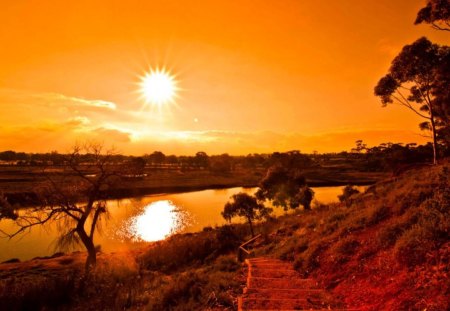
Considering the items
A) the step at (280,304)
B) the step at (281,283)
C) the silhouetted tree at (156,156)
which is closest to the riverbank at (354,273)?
the step at (281,283)

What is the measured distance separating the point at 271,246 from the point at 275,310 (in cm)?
1007

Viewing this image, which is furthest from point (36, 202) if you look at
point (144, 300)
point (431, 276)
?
point (431, 276)

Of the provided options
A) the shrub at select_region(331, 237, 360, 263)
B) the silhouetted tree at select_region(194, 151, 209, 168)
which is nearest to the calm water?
the shrub at select_region(331, 237, 360, 263)

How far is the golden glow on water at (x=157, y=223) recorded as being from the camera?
43.3 m

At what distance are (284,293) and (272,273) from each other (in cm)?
233

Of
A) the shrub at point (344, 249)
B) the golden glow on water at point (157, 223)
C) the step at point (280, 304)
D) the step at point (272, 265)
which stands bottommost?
the golden glow on water at point (157, 223)

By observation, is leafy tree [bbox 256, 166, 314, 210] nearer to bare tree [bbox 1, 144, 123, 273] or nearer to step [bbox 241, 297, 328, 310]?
bare tree [bbox 1, 144, 123, 273]

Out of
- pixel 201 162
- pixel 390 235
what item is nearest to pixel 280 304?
pixel 390 235

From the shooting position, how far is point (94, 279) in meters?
14.6

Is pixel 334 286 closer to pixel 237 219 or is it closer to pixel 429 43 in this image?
pixel 429 43

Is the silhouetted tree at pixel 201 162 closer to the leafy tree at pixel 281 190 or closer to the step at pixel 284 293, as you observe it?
the leafy tree at pixel 281 190

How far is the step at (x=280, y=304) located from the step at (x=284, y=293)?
334 millimetres

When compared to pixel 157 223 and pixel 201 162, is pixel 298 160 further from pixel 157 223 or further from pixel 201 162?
pixel 157 223

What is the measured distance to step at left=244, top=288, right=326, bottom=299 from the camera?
799 cm
